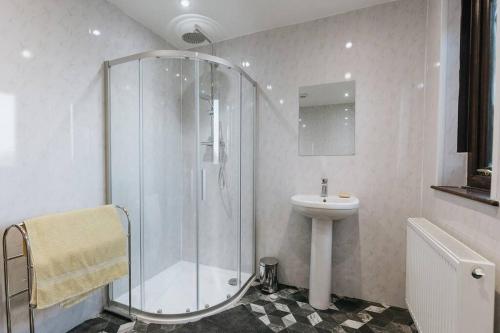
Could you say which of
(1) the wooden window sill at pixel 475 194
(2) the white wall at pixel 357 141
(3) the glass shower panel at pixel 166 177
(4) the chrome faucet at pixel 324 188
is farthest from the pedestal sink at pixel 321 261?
(3) the glass shower panel at pixel 166 177

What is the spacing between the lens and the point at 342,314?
6.06 feet

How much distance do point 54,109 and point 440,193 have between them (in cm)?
256

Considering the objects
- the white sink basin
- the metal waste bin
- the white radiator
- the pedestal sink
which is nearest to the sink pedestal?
the pedestal sink

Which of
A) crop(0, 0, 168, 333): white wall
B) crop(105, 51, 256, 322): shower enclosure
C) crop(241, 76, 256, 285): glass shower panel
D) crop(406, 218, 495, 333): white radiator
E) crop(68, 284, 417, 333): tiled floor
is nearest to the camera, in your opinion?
crop(406, 218, 495, 333): white radiator

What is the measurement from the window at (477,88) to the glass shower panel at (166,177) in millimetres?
1797

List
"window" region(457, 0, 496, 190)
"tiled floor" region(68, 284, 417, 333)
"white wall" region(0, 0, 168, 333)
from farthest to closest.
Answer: "tiled floor" region(68, 284, 417, 333), "white wall" region(0, 0, 168, 333), "window" region(457, 0, 496, 190)

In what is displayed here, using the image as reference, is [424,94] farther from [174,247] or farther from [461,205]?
[174,247]

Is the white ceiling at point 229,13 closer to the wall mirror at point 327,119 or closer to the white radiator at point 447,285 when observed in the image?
the wall mirror at point 327,119

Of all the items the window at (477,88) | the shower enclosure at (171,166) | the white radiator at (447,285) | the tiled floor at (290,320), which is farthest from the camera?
the shower enclosure at (171,166)

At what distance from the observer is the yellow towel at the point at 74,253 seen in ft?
4.12

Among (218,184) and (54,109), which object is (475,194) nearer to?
(218,184)

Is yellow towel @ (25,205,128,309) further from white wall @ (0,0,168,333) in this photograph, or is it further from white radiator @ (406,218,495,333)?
white radiator @ (406,218,495,333)

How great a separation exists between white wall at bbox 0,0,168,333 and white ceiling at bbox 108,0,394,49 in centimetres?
27

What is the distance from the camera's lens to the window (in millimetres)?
1229
